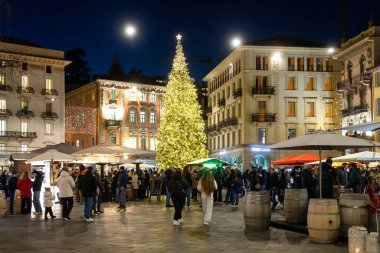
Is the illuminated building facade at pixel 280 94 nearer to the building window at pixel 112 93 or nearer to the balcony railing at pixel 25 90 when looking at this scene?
the building window at pixel 112 93

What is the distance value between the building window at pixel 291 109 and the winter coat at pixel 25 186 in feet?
145

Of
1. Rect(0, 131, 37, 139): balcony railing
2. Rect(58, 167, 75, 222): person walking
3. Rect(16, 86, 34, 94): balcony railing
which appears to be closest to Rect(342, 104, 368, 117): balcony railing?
Rect(0, 131, 37, 139): balcony railing

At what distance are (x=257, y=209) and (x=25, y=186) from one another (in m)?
9.47

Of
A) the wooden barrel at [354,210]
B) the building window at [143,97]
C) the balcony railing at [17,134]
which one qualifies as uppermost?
the building window at [143,97]

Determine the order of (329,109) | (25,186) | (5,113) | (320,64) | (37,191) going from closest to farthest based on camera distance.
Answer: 1. (25,186)
2. (37,191)
3. (5,113)
4. (329,109)
5. (320,64)

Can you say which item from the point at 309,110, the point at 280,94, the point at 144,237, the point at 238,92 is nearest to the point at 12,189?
the point at 144,237

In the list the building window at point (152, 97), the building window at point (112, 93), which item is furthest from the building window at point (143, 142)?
the building window at point (112, 93)

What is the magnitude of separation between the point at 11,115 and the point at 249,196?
48000mm

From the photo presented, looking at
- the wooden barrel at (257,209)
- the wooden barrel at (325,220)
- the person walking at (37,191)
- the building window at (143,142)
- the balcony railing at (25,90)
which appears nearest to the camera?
the wooden barrel at (325,220)

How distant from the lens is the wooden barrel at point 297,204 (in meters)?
14.3

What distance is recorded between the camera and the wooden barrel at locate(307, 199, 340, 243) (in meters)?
11.5

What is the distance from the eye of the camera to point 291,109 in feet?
200

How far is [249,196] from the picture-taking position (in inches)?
537

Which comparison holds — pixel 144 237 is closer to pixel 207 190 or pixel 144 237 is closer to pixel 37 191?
pixel 207 190
